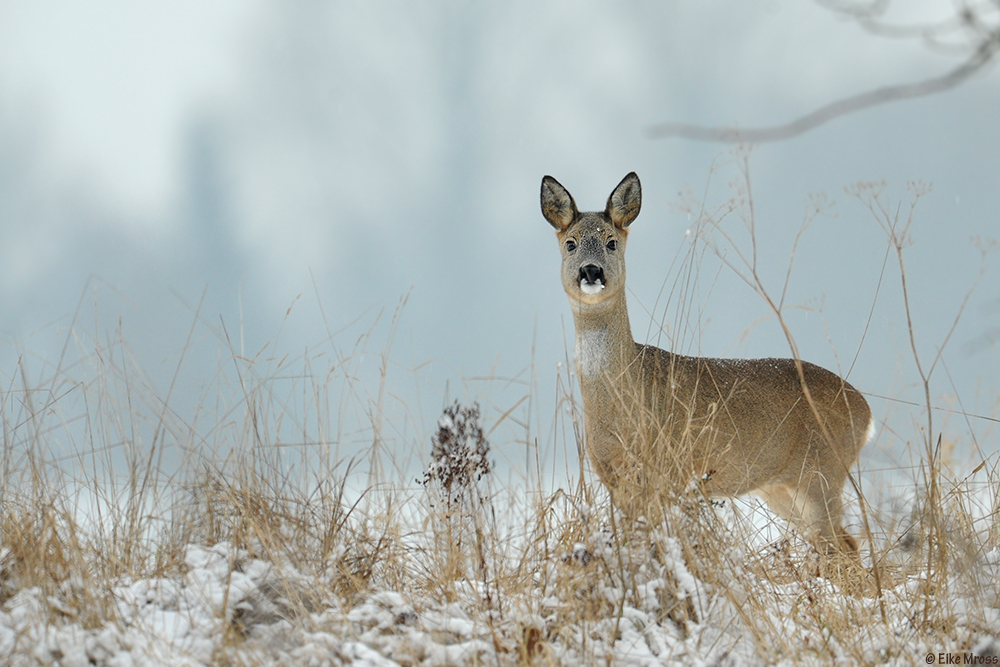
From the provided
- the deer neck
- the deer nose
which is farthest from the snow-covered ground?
the deer nose

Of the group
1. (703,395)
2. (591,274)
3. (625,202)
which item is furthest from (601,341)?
(625,202)

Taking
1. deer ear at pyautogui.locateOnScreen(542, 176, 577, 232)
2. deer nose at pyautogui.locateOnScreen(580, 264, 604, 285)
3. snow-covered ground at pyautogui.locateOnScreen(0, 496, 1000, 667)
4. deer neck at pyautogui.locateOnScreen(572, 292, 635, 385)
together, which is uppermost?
deer ear at pyautogui.locateOnScreen(542, 176, 577, 232)

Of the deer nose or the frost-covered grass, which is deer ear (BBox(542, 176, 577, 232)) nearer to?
the deer nose

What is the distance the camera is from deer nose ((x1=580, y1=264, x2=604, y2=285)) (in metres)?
6.05

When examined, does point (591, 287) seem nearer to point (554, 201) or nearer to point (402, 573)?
point (554, 201)

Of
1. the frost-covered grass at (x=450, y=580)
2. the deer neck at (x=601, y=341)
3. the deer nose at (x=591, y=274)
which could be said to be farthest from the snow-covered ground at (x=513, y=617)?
the deer nose at (x=591, y=274)

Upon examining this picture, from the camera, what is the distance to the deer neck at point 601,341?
6.20 metres

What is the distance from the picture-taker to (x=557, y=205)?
6469 mm

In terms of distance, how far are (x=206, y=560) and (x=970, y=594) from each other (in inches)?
136

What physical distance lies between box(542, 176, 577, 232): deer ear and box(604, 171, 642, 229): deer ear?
0.27 meters

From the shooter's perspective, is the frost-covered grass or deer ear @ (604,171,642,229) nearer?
the frost-covered grass

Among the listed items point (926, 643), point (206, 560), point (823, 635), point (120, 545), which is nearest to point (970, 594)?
point (926, 643)

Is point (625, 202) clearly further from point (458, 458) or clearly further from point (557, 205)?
point (458, 458)

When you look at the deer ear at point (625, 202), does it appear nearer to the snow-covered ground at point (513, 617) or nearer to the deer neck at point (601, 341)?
the deer neck at point (601, 341)
